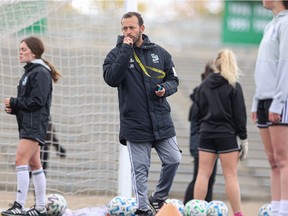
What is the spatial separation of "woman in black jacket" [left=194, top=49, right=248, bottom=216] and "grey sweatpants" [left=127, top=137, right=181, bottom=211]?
1.44 metres

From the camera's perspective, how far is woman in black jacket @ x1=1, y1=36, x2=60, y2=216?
7609 millimetres

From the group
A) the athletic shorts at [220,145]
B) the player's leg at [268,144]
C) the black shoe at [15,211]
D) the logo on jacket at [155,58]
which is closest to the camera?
the player's leg at [268,144]

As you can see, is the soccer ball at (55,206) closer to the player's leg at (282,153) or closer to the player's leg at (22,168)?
the player's leg at (22,168)

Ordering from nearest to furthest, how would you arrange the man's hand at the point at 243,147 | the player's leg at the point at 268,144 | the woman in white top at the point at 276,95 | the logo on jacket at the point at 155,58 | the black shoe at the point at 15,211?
the woman in white top at the point at 276,95
the player's leg at the point at 268,144
the logo on jacket at the point at 155,58
the black shoe at the point at 15,211
the man's hand at the point at 243,147

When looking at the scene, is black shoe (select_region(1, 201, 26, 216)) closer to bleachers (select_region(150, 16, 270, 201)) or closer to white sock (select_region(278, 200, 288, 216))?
white sock (select_region(278, 200, 288, 216))

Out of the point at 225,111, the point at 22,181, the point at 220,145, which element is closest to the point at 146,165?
the point at 22,181

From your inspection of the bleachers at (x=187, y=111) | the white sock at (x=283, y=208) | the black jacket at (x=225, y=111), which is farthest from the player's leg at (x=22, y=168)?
the bleachers at (x=187, y=111)

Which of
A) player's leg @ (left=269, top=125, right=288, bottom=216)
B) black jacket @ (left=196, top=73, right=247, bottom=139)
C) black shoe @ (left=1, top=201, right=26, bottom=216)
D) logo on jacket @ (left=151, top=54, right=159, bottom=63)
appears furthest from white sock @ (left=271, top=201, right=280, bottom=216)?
black shoe @ (left=1, top=201, right=26, bottom=216)

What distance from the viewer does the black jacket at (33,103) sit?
760 centimetres

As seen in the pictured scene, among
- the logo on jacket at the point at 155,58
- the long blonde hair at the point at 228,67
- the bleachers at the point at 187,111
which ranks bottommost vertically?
the bleachers at the point at 187,111

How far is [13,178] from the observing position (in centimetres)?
937

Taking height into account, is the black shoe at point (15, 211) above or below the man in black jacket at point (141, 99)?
below

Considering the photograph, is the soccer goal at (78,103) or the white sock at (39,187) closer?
the white sock at (39,187)

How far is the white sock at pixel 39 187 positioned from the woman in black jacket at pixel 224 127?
176 cm
